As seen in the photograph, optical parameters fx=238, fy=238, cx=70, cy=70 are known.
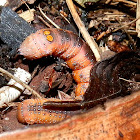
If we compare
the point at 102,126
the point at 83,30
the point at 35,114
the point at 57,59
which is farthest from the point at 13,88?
the point at 102,126

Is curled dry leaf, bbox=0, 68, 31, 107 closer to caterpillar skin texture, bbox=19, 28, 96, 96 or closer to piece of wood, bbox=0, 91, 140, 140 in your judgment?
caterpillar skin texture, bbox=19, 28, 96, 96

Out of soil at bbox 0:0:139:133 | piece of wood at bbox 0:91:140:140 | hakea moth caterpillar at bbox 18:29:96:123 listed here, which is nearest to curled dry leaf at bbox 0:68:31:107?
soil at bbox 0:0:139:133

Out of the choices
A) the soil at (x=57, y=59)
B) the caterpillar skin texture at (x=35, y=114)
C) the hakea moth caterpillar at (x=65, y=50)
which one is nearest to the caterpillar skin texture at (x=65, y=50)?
the hakea moth caterpillar at (x=65, y=50)

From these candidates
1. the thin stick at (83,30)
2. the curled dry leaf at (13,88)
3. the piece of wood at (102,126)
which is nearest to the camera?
the piece of wood at (102,126)

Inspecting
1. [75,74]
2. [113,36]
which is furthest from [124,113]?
[113,36]

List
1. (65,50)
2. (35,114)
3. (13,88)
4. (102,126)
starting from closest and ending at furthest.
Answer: (102,126)
(35,114)
(13,88)
(65,50)

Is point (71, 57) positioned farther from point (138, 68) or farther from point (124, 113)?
point (124, 113)

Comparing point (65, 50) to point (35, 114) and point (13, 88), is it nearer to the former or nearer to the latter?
point (13, 88)

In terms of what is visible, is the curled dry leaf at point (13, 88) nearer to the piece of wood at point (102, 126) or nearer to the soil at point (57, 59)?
the soil at point (57, 59)

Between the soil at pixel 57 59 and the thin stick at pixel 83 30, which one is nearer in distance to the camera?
the soil at pixel 57 59
